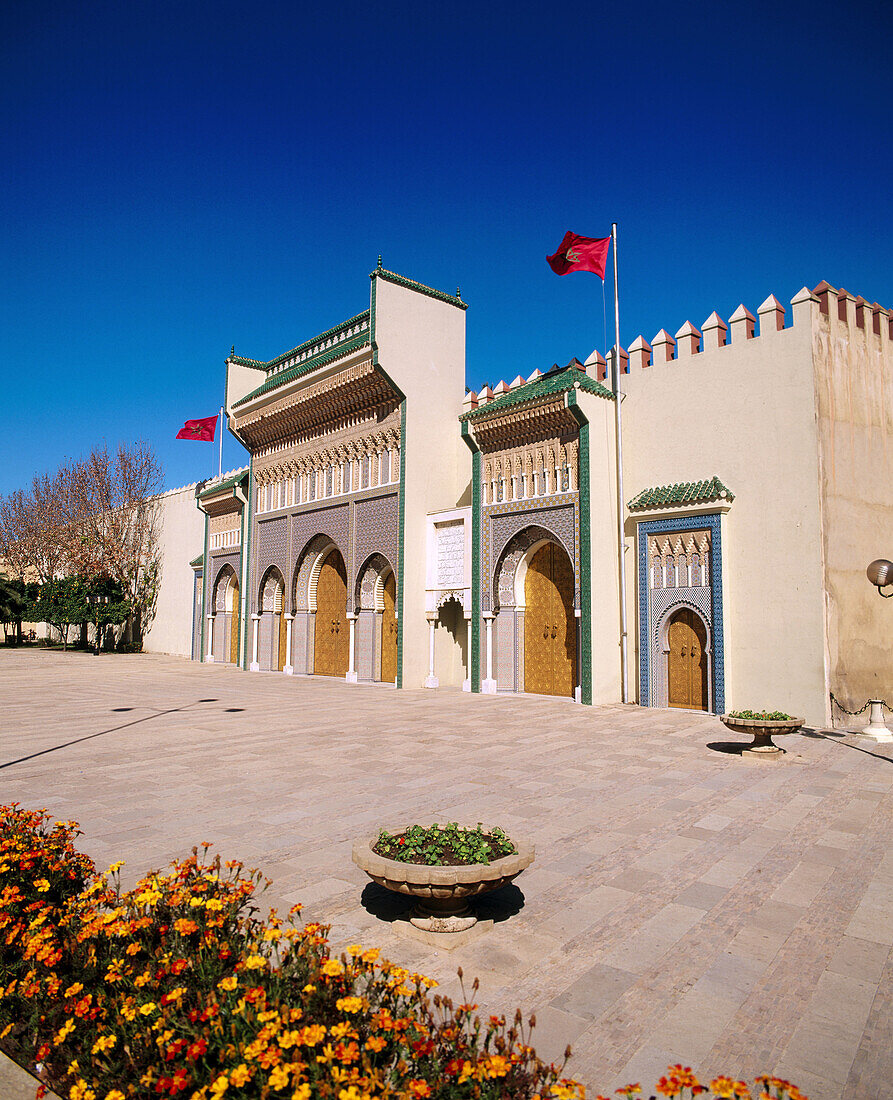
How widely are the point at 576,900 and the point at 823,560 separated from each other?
30.7 feet

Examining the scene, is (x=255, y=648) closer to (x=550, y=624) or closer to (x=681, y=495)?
(x=550, y=624)

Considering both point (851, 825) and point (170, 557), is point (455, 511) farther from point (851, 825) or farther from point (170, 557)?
point (170, 557)

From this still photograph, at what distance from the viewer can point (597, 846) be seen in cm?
551

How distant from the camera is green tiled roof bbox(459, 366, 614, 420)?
582 inches

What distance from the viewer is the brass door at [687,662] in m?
13.3

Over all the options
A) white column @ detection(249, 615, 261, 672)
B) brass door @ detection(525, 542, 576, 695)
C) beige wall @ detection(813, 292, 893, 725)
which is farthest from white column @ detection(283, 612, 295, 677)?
beige wall @ detection(813, 292, 893, 725)

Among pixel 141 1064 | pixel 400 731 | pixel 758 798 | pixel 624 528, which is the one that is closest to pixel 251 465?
pixel 624 528

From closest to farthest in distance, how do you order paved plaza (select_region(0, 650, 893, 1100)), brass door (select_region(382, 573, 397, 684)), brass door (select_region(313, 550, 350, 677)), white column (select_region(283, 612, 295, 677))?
1. paved plaza (select_region(0, 650, 893, 1100))
2. brass door (select_region(382, 573, 397, 684))
3. brass door (select_region(313, 550, 350, 677))
4. white column (select_region(283, 612, 295, 677))

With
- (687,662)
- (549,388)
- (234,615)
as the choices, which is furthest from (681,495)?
(234,615)

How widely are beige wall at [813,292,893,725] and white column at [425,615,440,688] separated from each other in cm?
914

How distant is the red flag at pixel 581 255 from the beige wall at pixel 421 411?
468 centimetres

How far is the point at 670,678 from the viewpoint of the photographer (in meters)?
13.8

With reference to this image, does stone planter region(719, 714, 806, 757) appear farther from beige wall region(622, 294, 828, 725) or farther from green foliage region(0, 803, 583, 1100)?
green foliage region(0, 803, 583, 1100)

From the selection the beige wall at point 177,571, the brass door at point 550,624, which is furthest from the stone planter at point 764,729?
the beige wall at point 177,571
